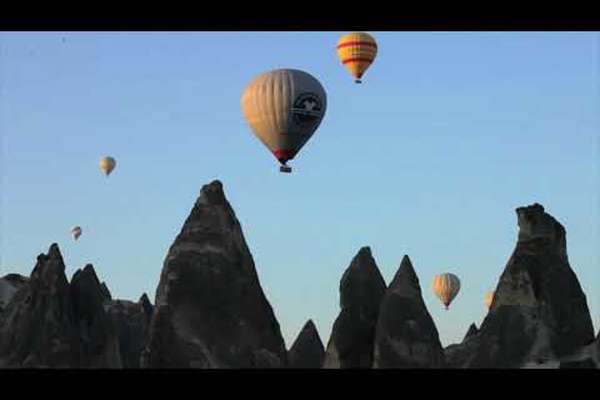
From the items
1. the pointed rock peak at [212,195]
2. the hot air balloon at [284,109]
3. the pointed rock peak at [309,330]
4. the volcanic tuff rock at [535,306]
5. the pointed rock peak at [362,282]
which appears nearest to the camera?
the hot air balloon at [284,109]

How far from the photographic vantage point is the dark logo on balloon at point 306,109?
2314 inches

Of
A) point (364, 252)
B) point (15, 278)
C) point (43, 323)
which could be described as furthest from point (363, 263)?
point (15, 278)

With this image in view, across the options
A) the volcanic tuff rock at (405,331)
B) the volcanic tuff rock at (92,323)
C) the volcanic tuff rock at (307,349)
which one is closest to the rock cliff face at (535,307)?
the volcanic tuff rock at (405,331)

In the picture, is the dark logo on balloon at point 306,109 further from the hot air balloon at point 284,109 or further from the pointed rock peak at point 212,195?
the pointed rock peak at point 212,195

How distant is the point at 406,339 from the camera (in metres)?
69.7

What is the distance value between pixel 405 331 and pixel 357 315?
Result: 4291mm

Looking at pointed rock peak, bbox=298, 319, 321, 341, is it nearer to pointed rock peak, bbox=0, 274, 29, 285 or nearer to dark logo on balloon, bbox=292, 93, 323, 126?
pointed rock peak, bbox=0, 274, 29, 285

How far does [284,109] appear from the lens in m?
58.9

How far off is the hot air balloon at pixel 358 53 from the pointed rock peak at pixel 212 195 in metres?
13.4
